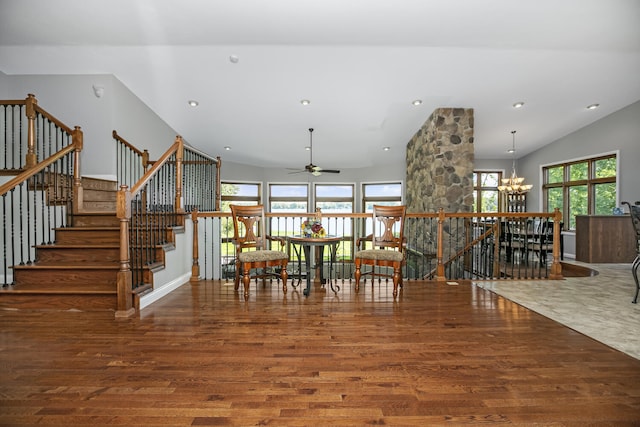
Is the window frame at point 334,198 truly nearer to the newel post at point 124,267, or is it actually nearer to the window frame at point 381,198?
the window frame at point 381,198

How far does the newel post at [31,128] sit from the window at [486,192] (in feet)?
36.4

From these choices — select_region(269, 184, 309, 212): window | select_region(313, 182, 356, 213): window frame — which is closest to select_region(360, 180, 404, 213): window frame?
select_region(313, 182, 356, 213): window frame

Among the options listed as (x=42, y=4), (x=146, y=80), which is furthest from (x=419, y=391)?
(x=146, y=80)

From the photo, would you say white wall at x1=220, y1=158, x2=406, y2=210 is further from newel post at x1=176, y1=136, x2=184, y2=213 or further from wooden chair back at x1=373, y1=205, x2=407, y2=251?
wooden chair back at x1=373, y1=205, x2=407, y2=251

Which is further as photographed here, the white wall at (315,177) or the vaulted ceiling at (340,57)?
the white wall at (315,177)

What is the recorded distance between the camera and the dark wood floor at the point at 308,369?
54.2 inches

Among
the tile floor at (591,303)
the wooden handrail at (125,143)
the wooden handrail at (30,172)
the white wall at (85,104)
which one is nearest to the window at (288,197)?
the wooden handrail at (125,143)

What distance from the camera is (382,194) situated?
9914mm

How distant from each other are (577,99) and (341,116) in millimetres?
5008

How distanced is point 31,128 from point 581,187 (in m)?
11.5

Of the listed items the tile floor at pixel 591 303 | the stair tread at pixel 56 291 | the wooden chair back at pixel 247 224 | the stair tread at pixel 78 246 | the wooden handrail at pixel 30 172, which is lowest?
the tile floor at pixel 591 303

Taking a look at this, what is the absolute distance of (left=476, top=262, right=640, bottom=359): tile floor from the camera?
7.58ft

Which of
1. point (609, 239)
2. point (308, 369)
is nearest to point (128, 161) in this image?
point (308, 369)

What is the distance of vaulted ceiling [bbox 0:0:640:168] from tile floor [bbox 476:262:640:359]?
3516 millimetres
